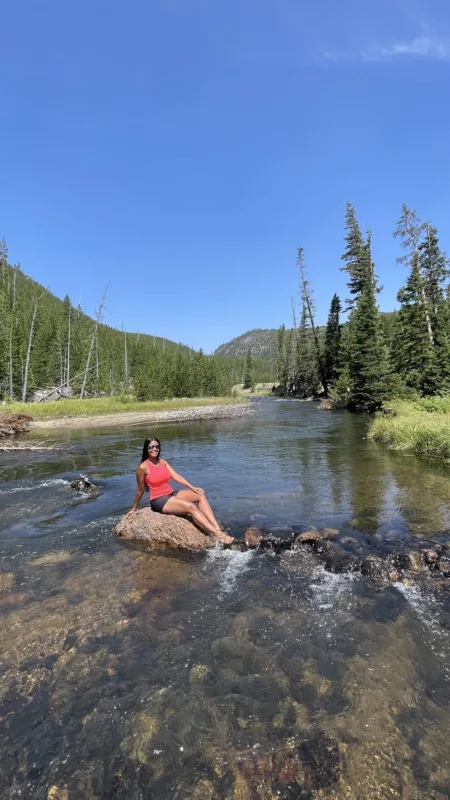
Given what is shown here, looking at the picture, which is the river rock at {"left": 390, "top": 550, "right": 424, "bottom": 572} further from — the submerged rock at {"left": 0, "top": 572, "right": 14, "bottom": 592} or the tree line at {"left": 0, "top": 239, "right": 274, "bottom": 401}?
the tree line at {"left": 0, "top": 239, "right": 274, "bottom": 401}

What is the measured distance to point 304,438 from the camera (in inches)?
914

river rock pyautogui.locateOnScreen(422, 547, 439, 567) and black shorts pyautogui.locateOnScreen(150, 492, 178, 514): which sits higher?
black shorts pyautogui.locateOnScreen(150, 492, 178, 514)

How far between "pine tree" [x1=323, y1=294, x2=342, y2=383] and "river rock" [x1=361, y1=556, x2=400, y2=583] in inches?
1864

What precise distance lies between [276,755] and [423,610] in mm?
3152

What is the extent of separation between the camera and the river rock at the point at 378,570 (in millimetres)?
6406

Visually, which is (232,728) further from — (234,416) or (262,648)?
(234,416)

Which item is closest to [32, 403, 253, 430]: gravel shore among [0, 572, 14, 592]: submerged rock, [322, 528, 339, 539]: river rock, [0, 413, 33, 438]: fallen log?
[0, 413, 33, 438]: fallen log

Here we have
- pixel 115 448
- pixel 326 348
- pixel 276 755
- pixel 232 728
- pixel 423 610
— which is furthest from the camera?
pixel 326 348

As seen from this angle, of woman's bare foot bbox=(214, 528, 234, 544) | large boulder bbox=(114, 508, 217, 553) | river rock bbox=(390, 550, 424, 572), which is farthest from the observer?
woman's bare foot bbox=(214, 528, 234, 544)

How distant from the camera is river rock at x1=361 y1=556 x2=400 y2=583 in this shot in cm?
641

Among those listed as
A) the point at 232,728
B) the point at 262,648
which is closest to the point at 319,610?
the point at 262,648

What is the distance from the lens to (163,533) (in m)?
7.99

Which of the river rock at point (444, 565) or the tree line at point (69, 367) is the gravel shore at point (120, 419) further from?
the river rock at point (444, 565)

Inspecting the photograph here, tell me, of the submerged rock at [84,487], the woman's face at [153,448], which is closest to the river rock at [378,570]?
the woman's face at [153,448]
